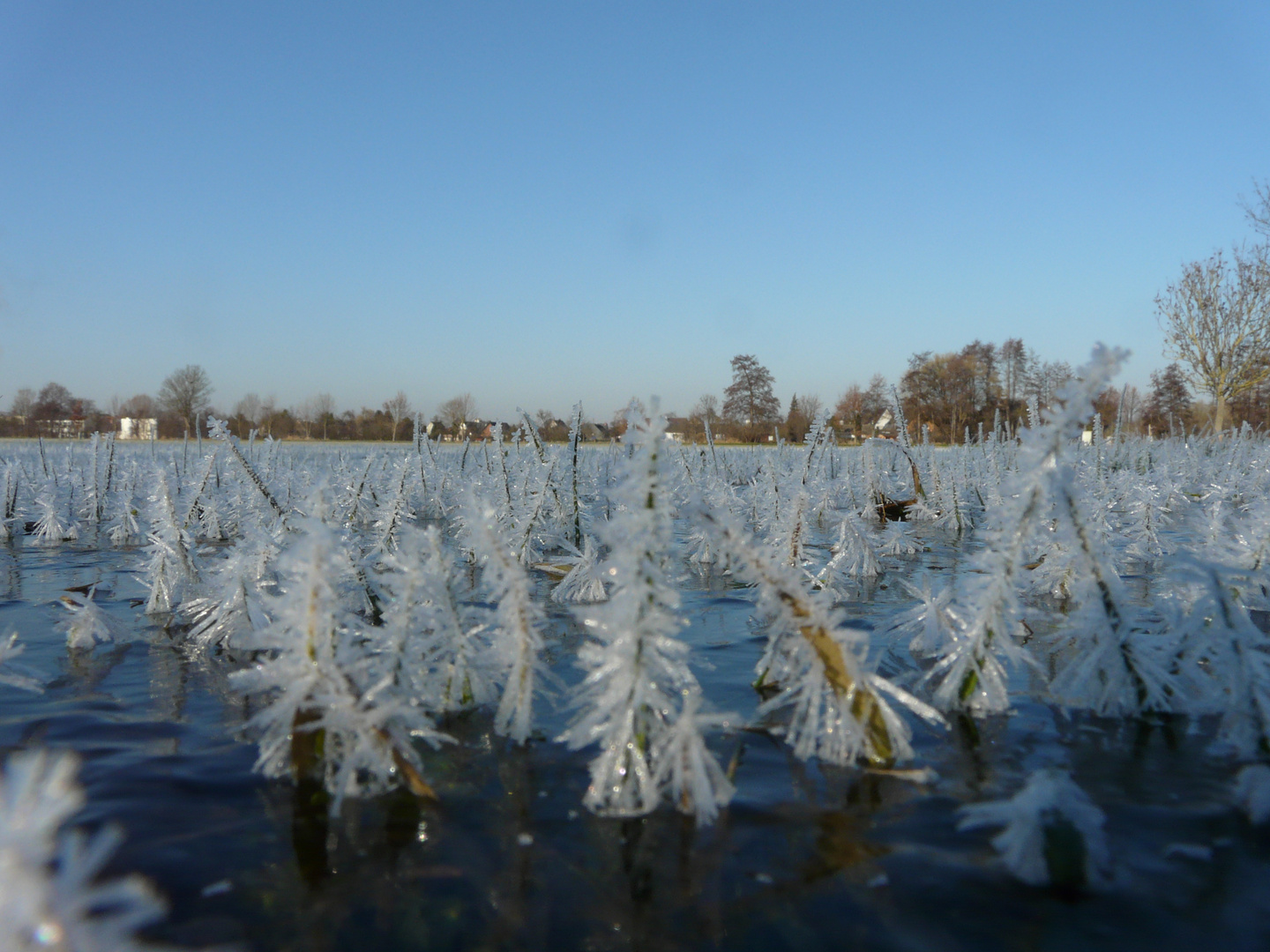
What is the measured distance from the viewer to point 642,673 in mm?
2885

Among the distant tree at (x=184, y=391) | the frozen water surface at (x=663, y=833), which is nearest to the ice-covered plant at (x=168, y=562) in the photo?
the frozen water surface at (x=663, y=833)

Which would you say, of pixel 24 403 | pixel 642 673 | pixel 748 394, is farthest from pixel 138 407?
pixel 642 673

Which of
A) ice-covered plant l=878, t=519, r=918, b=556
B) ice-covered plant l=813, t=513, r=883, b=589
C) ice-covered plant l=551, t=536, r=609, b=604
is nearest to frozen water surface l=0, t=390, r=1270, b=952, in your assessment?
ice-covered plant l=551, t=536, r=609, b=604

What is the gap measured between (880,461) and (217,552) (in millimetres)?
14960

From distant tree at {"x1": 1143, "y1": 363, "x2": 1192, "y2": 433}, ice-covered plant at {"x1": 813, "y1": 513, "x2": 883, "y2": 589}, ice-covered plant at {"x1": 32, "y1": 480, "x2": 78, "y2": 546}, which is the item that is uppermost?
distant tree at {"x1": 1143, "y1": 363, "x2": 1192, "y2": 433}

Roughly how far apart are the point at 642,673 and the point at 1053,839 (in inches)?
63.6

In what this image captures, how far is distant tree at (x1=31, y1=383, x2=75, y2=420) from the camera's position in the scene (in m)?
63.1

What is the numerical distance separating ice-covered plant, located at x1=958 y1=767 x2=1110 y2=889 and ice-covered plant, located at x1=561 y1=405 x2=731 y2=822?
3.49 ft

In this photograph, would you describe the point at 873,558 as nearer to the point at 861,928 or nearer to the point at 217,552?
the point at 861,928

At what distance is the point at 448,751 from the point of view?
3674 mm

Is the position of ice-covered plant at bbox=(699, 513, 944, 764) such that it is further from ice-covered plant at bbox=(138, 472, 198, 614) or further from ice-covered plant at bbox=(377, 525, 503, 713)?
ice-covered plant at bbox=(138, 472, 198, 614)

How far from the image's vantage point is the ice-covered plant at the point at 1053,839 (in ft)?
8.57

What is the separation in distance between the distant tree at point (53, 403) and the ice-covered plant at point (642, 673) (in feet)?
250

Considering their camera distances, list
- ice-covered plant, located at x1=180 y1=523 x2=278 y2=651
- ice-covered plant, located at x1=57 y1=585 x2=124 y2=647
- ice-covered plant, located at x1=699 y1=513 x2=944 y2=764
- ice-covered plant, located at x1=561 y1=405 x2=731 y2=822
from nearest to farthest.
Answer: ice-covered plant, located at x1=561 y1=405 x2=731 y2=822, ice-covered plant, located at x1=699 y1=513 x2=944 y2=764, ice-covered plant, located at x1=180 y1=523 x2=278 y2=651, ice-covered plant, located at x1=57 y1=585 x2=124 y2=647
